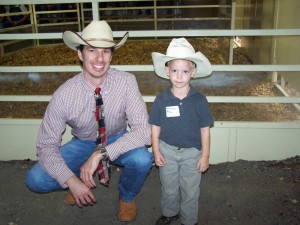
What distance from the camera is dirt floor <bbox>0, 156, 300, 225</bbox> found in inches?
115

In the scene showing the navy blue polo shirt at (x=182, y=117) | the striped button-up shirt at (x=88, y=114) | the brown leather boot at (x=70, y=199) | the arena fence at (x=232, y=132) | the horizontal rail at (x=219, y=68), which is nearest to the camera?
the navy blue polo shirt at (x=182, y=117)

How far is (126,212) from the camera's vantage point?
2.90m

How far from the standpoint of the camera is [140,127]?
9.16ft

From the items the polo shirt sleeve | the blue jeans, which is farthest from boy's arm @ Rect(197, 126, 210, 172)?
the blue jeans

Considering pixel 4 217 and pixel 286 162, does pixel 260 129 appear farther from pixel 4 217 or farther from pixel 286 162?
pixel 4 217

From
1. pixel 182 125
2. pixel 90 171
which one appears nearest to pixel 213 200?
pixel 182 125

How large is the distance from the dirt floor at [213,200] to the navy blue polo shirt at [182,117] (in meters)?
0.73

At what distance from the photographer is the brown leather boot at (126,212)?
9.48 feet

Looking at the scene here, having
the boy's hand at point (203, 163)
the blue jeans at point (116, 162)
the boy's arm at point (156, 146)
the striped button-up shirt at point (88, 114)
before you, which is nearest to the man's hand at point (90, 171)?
the striped button-up shirt at point (88, 114)

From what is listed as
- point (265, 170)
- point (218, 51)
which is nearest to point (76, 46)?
point (265, 170)

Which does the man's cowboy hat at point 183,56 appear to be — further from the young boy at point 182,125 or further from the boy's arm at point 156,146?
the boy's arm at point 156,146

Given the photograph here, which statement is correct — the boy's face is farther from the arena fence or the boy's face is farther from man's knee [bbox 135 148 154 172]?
the arena fence

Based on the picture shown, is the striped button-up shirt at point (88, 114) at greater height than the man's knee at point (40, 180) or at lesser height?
greater

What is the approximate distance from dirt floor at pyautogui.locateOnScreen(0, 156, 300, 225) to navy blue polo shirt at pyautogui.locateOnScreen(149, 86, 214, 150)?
2.39 feet
